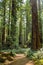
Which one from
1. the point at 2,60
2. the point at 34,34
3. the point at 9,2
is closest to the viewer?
the point at 2,60

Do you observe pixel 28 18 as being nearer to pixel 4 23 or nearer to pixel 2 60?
pixel 4 23

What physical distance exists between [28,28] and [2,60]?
29.9m

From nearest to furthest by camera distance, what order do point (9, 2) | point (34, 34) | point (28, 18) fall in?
point (34, 34) → point (9, 2) → point (28, 18)

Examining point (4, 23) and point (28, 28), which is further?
point (28, 28)

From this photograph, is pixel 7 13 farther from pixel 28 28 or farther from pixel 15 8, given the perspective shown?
pixel 28 28

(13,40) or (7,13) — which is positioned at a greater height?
(7,13)

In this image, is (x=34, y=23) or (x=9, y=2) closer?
(x=34, y=23)

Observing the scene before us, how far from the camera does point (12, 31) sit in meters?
22.7

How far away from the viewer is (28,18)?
39.8 metres

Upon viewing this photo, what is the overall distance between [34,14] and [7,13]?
407 inches

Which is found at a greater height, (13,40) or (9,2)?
(9,2)

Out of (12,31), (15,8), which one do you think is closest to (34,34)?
(12,31)

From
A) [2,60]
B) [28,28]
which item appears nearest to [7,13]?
[28,28]

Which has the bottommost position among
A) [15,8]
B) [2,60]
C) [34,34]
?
[2,60]
